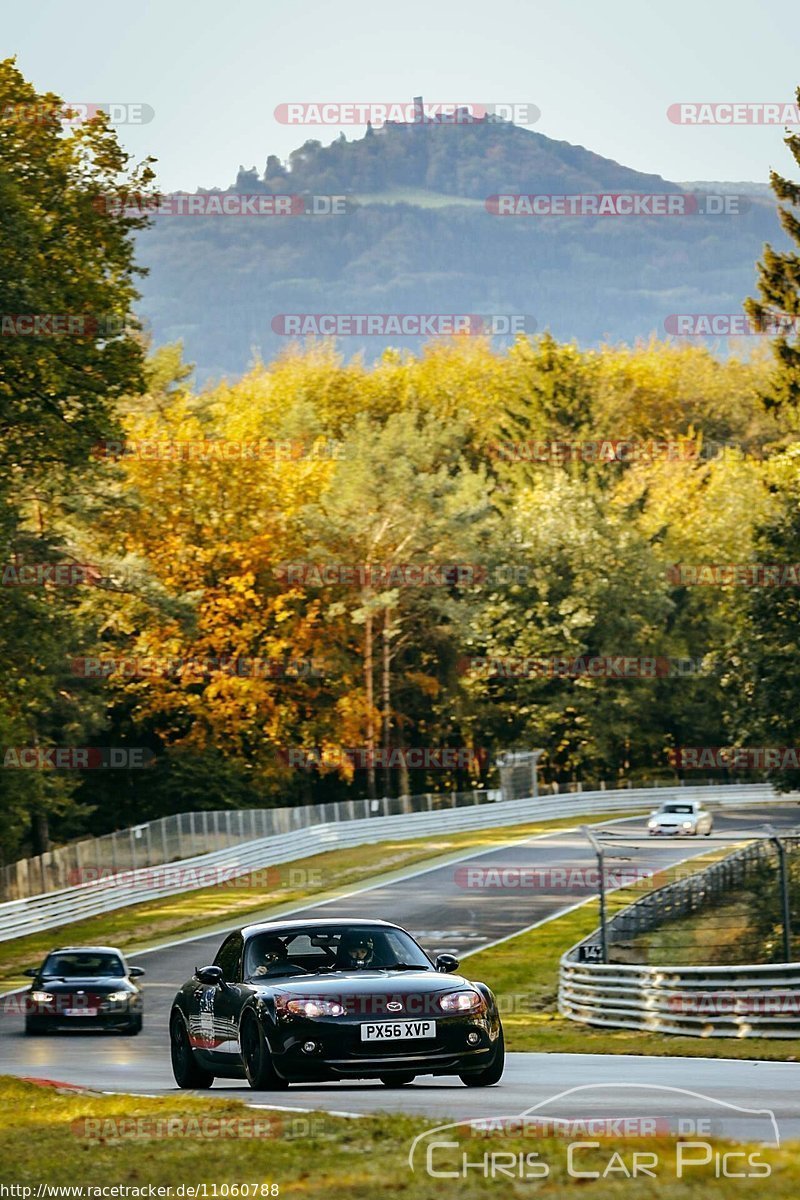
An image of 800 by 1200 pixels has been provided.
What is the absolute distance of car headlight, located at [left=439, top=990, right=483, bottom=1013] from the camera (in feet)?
44.4

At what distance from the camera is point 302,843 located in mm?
58812

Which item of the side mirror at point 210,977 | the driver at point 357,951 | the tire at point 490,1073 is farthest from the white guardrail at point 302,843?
the tire at point 490,1073

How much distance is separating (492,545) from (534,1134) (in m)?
74.8

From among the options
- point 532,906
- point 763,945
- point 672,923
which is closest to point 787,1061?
point 763,945

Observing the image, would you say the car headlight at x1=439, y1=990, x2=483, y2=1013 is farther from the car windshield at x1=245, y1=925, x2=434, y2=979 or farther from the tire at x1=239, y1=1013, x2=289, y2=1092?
the tire at x1=239, y1=1013, x2=289, y2=1092

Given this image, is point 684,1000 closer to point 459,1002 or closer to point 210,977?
point 210,977

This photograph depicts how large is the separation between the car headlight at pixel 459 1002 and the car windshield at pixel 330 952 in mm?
820

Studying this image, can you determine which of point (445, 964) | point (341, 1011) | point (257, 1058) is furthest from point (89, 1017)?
point (341, 1011)

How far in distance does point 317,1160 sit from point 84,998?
16.8 metres

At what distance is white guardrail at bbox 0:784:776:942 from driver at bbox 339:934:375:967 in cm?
2822

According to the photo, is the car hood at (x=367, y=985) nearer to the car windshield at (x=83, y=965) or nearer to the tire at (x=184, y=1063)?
the tire at (x=184, y=1063)

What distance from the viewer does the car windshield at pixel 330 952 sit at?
14.5 m

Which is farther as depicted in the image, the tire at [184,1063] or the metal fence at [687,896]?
the metal fence at [687,896]

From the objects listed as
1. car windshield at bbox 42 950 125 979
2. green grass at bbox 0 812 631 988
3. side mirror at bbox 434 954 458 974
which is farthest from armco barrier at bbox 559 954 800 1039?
green grass at bbox 0 812 631 988
